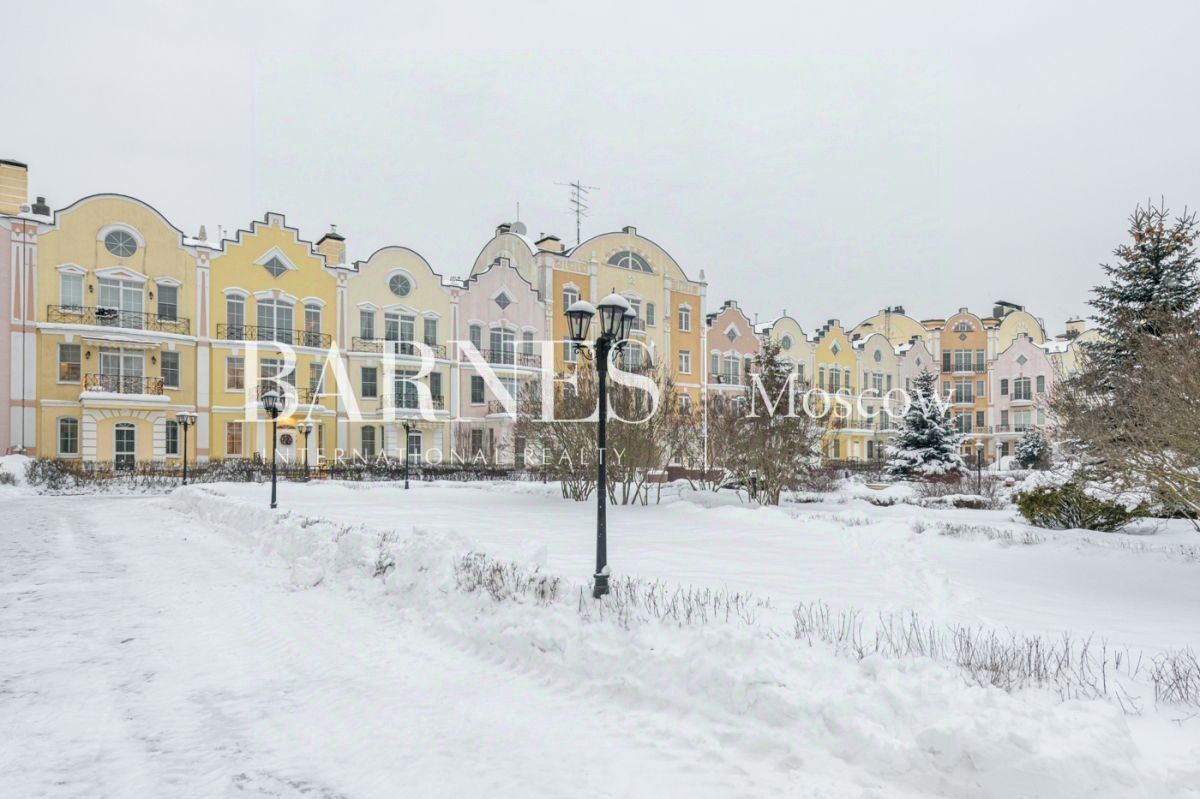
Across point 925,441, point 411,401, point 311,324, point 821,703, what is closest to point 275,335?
point 311,324

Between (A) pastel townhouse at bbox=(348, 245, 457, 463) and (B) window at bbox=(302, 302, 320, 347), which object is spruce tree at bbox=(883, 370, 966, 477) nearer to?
(A) pastel townhouse at bbox=(348, 245, 457, 463)

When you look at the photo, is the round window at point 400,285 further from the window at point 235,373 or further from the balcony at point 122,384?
the balcony at point 122,384

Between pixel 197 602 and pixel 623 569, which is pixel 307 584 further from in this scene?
pixel 623 569

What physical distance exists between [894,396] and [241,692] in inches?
2443

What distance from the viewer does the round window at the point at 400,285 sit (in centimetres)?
3953

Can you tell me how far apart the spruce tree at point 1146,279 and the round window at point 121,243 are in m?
36.4

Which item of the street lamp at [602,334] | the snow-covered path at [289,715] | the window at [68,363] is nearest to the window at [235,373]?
the window at [68,363]

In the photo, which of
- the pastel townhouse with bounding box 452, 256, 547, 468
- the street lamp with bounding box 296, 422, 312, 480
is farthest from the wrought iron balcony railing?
the street lamp with bounding box 296, 422, 312, 480

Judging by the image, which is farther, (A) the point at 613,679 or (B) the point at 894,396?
(B) the point at 894,396

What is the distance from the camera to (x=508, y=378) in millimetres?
42219

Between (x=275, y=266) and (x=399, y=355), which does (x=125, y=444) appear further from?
(x=399, y=355)

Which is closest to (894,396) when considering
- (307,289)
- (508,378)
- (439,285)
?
(508,378)

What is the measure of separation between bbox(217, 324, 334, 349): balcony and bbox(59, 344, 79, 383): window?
5.57m

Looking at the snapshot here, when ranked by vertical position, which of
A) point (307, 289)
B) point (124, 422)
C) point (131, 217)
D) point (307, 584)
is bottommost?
point (307, 584)
